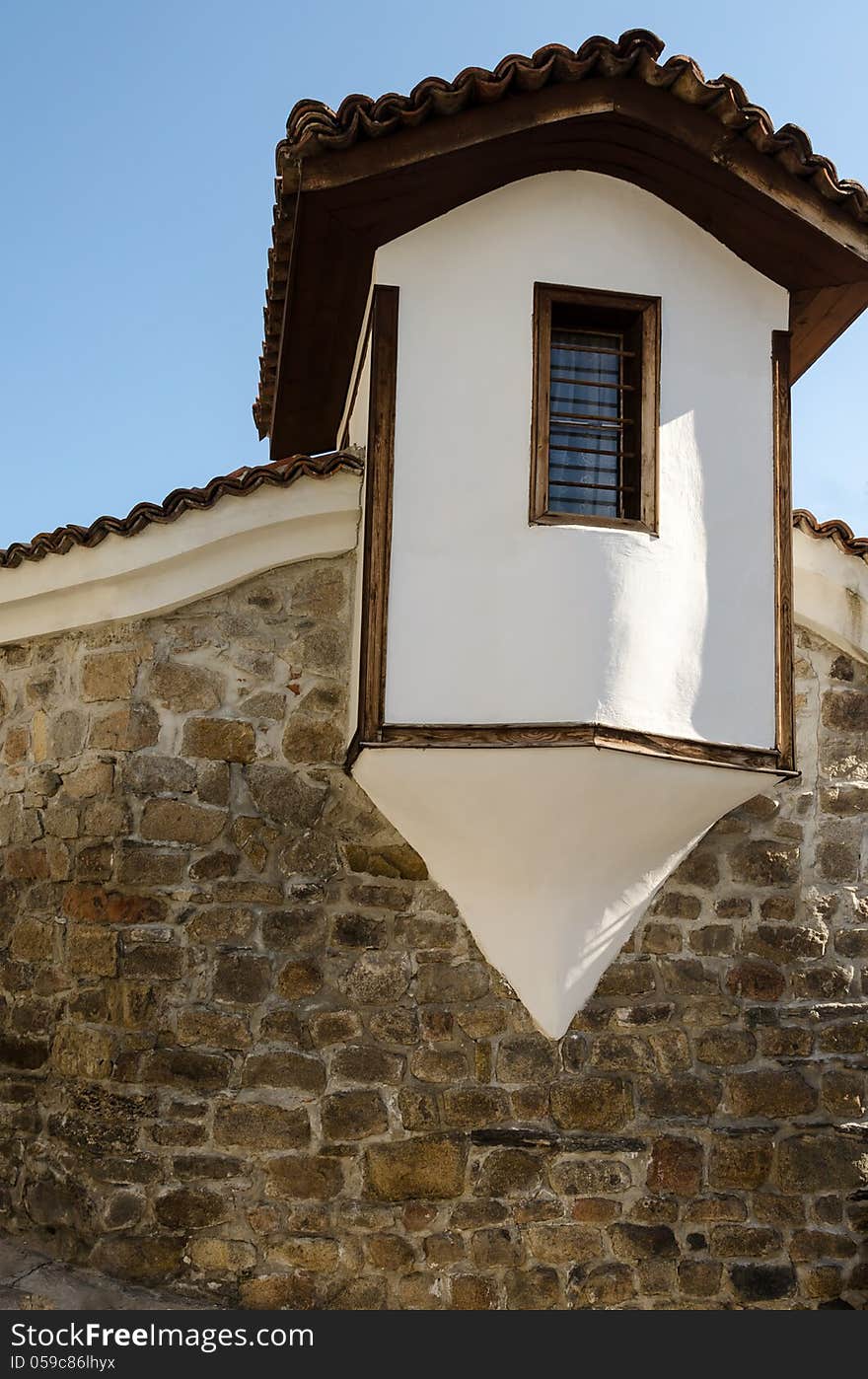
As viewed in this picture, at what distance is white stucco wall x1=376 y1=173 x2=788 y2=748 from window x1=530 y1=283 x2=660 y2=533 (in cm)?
6

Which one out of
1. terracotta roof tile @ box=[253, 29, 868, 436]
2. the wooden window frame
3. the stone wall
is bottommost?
the stone wall

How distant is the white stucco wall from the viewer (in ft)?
17.3

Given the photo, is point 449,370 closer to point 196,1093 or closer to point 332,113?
point 332,113

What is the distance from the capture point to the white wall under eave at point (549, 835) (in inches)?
207

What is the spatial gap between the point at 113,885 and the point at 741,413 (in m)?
3.40

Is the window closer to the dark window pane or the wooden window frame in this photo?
the dark window pane

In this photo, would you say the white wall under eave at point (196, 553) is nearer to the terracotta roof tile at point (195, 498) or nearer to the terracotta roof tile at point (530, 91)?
the terracotta roof tile at point (195, 498)

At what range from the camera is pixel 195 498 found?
18.7 ft

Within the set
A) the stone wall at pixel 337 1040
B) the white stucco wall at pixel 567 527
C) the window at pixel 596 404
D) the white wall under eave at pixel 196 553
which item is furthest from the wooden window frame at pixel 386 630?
the stone wall at pixel 337 1040

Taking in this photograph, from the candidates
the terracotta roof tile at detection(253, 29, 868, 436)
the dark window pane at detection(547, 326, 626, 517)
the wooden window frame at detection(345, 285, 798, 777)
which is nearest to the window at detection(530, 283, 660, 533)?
the dark window pane at detection(547, 326, 626, 517)

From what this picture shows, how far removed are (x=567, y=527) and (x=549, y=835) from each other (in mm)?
1275

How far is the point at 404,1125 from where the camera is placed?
18.0ft

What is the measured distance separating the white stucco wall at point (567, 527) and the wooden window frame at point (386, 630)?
47 millimetres

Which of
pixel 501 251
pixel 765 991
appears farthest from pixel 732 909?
pixel 501 251
